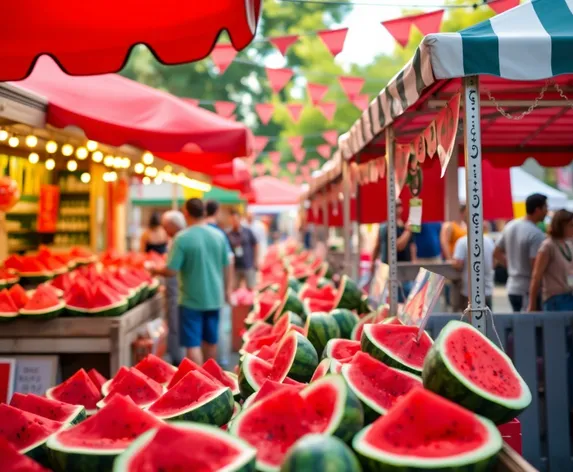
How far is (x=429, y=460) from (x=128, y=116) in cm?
557

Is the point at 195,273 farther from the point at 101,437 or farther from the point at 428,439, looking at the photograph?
the point at 428,439

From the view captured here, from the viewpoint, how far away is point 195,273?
24.3 feet

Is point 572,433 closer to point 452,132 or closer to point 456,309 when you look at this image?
point 452,132

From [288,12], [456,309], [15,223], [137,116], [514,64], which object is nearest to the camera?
[514,64]

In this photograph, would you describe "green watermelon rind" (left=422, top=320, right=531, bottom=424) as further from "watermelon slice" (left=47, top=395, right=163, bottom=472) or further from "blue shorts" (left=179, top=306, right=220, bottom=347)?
"blue shorts" (left=179, top=306, right=220, bottom=347)

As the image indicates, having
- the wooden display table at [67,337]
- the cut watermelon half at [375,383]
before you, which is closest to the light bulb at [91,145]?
the wooden display table at [67,337]

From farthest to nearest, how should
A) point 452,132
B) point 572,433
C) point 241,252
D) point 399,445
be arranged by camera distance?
point 241,252
point 572,433
point 452,132
point 399,445

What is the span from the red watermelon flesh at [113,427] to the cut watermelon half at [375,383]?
0.73 meters

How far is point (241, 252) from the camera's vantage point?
1530 cm

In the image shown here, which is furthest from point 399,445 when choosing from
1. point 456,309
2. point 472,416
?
point 456,309

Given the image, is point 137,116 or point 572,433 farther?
point 137,116

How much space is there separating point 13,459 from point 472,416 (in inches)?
56.3

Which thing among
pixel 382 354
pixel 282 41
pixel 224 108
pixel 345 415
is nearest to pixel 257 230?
pixel 224 108

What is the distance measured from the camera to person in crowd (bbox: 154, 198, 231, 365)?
7375 millimetres
